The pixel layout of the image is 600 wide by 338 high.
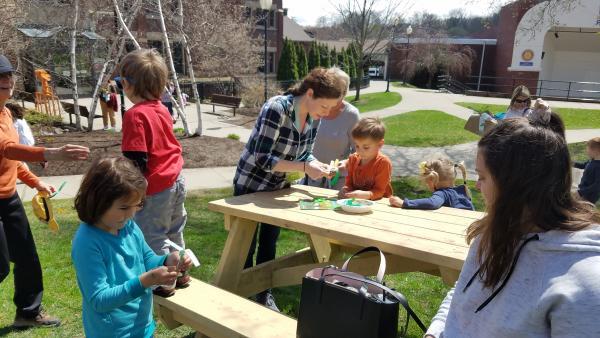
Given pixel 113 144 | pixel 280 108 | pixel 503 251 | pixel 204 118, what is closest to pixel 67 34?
pixel 113 144

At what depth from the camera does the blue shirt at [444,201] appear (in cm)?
310

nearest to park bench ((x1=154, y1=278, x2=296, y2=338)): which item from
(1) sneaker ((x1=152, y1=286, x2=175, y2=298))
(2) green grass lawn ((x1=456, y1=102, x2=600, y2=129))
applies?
(1) sneaker ((x1=152, y1=286, x2=175, y2=298))

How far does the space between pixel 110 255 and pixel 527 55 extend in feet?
105

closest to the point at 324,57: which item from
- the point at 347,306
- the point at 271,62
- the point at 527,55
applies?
the point at 271,62

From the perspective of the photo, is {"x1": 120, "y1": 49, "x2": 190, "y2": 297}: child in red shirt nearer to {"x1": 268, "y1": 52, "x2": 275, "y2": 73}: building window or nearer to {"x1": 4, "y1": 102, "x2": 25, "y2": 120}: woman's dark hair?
{"x1": 4, "y1": 102, "x2": 25, "y2": 120}: woman's dark hair

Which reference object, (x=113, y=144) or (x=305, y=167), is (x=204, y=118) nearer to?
(x=113, y=144)

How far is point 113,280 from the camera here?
2.04 m

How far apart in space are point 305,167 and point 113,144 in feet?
26.9

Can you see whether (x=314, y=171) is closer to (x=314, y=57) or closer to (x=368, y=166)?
(x=368, y=166)

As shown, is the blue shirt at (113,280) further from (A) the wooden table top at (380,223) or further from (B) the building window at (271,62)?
(B) the building window at (271,62)

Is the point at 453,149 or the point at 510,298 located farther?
the point at 453,149

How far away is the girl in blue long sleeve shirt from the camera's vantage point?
196cm

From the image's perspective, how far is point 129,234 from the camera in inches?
87.0

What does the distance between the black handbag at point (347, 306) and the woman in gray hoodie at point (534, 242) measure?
1.57 feet
